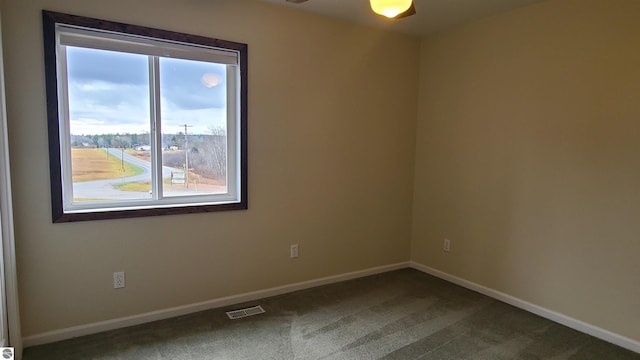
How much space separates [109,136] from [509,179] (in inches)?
121

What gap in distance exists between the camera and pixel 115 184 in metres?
2.65

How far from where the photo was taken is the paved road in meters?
2.55

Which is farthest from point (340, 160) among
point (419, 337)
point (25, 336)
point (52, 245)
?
point (25, 336)

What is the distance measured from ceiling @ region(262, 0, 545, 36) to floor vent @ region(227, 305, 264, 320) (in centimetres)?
240

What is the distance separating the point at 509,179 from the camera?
3143mm

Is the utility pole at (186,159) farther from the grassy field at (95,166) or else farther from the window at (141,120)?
the grassy field at (95,166)

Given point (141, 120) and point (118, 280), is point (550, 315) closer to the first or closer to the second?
point (118, 280)

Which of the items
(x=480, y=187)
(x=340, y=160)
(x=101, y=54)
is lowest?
(x=480, y=187)

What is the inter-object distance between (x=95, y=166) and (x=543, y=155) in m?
3.25

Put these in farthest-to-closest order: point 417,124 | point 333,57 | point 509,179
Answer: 1. point 417,124
2. point 333,57
3. point 509,179

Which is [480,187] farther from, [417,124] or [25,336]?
[25,336]

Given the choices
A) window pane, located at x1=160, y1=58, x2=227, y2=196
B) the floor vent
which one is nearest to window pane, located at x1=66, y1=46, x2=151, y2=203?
window pane, located at x1=160, y1=58, x2=227, y2=196

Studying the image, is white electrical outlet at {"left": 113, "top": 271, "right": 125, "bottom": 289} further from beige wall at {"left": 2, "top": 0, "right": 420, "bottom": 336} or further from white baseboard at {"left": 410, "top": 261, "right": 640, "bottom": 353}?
white baseboard at {"left": 410, "top": 261, "right": 640, "bottom": 353}

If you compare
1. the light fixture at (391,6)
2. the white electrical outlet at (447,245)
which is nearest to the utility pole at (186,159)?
the light fixture at (391,6)
